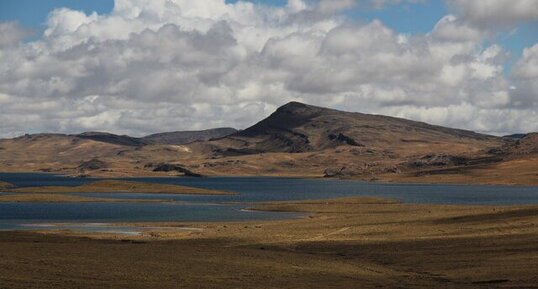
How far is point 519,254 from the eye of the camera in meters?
56.7

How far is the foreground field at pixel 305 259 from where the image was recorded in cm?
4512

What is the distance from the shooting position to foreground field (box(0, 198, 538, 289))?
45.1 m

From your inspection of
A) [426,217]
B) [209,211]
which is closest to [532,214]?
[426,217]

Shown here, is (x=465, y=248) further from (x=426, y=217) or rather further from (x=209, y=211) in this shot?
(x=209, y=211)

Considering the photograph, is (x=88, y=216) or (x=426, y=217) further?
(x=88, y=216)

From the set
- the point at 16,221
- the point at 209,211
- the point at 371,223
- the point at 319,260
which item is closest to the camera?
the point at 319,260

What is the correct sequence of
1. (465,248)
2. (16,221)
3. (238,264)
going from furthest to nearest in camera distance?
(16,221), (465,248), (238,264)

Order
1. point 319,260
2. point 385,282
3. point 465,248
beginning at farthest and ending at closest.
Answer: point 465,248, point 319,260, point 385,282

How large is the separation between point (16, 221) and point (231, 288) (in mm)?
81971

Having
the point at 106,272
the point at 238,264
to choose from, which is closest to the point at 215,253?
the point at 238,264

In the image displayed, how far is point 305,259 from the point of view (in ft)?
196

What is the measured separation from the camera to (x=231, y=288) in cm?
4222

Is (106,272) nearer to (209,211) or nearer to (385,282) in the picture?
(385,282)

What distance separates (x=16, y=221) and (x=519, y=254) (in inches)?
3255
